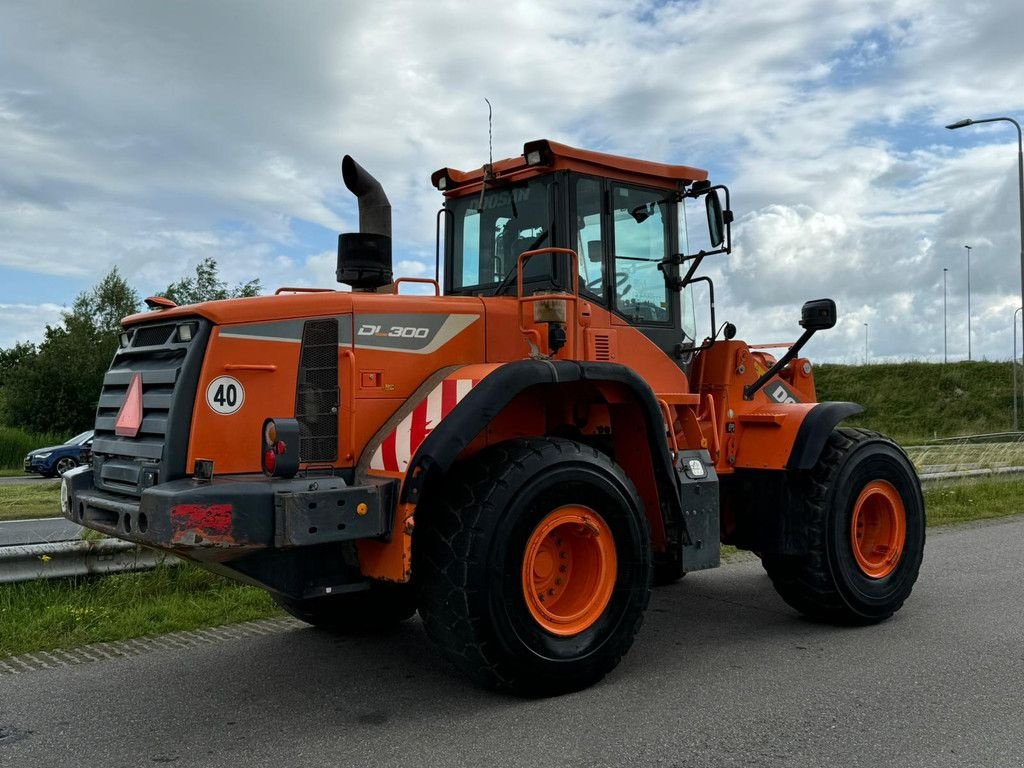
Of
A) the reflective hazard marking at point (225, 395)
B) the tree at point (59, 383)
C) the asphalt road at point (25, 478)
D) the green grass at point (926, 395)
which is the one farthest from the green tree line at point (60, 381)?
the reflective hazard marking at point (225, 395)

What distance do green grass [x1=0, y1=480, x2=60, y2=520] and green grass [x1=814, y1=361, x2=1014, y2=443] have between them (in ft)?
78.4

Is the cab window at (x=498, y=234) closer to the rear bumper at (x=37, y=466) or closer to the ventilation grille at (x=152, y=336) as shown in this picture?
the ventilation grille at (x=152, y=336)

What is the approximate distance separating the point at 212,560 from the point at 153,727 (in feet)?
2.62

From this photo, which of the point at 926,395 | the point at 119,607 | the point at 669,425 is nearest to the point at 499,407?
the point at 669,425

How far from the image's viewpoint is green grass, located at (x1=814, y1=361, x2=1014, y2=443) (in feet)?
110

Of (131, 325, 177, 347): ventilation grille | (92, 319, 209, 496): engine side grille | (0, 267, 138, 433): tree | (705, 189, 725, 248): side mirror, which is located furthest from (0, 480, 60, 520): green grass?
(0, 267, 138, 433): tree

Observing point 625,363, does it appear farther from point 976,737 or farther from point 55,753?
point 55,753

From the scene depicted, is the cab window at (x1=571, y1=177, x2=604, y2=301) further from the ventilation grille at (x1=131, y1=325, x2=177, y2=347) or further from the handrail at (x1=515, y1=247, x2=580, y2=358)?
the ventilation grille at (x1=131, y1=325, x2=177, y2=347)

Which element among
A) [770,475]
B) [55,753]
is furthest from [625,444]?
[55,753]

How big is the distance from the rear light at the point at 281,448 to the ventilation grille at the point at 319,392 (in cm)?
36

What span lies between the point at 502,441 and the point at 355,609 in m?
1.79

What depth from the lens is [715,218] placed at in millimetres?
6176

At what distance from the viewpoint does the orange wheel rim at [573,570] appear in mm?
5043

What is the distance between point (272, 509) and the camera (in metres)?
4.36
